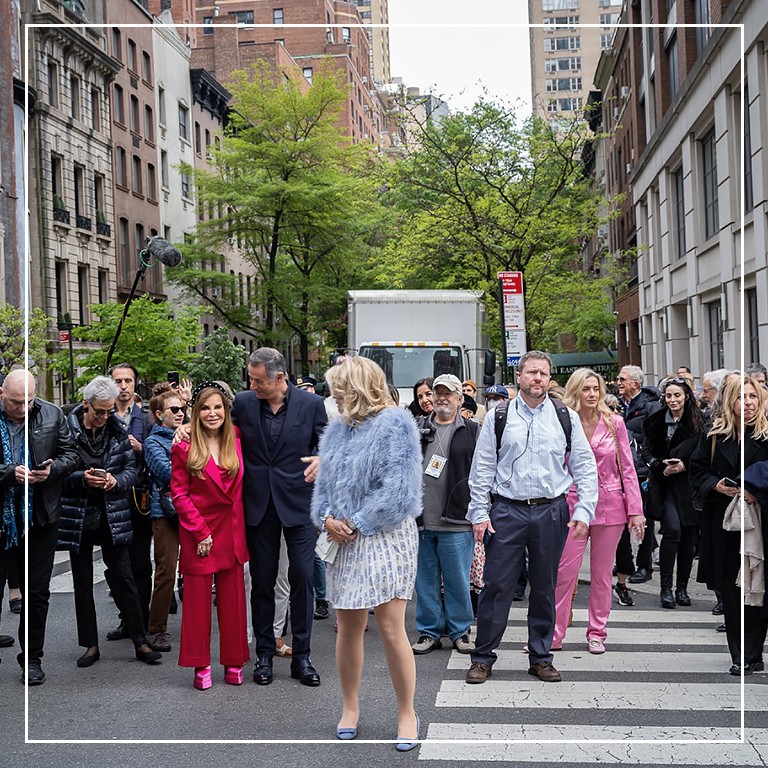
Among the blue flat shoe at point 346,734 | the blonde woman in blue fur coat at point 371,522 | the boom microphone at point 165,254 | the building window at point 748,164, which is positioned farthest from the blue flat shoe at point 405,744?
the building window at point 748,164

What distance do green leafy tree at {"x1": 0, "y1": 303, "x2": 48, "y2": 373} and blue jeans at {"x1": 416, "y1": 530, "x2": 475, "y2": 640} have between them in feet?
51.0

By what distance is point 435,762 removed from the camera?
5.02 m

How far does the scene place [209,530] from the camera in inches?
265

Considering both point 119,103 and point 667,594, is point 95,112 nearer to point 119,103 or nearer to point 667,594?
point 119,103

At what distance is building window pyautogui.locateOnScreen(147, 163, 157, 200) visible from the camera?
17844 mm

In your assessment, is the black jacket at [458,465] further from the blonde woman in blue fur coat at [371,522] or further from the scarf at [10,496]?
the scarf at [10,496]

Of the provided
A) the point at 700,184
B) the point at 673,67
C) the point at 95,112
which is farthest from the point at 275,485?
the point at 673,67

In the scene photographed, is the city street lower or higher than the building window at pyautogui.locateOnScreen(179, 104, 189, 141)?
lower

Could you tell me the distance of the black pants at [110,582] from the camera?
7.36 m

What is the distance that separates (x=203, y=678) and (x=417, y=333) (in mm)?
13221

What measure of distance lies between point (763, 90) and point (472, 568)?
396 inches

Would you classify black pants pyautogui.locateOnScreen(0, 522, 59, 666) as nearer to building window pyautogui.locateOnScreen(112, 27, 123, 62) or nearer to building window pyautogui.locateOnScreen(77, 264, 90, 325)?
building window pyautogui.locateOnScreen(112, 27, 123, 62)

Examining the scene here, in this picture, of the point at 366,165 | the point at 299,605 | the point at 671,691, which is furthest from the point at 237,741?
the point at 366,165

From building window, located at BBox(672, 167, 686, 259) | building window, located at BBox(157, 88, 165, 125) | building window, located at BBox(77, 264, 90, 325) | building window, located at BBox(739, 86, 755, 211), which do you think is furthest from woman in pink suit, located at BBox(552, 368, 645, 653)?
building window, located at BBox(157, 88, 165, 125)
